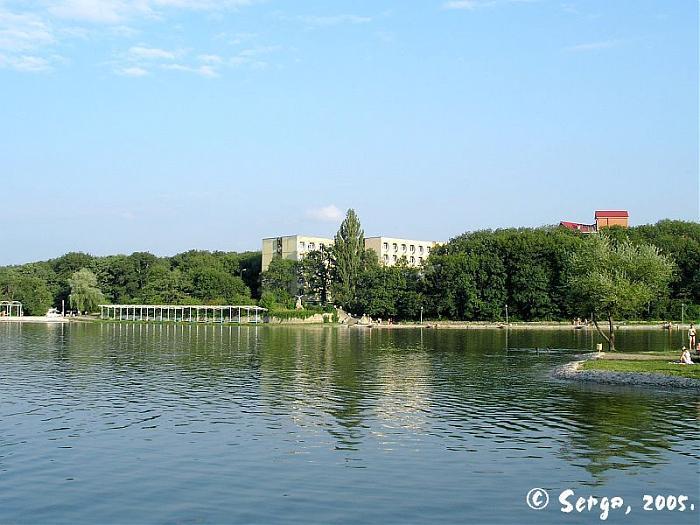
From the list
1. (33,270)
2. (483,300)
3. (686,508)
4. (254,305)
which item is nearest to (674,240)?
(483,300)

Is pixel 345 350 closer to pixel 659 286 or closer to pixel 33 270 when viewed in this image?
pixel 659 286

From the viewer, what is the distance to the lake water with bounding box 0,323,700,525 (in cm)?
1600

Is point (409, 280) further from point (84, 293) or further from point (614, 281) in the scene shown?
point (614, 281)

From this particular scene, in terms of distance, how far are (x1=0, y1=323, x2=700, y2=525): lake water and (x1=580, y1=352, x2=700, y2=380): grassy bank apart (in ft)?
10.0

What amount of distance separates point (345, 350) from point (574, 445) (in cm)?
4483

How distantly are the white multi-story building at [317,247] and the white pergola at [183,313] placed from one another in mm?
27751

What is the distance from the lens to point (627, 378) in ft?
121

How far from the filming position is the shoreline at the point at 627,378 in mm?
34438

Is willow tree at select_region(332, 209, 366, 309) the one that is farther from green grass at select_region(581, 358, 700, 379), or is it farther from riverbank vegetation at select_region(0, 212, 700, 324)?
green grass at select_region(581, 358, 700, 379)

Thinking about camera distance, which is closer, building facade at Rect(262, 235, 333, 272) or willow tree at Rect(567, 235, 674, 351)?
willow tree at Rect(567, 235, 674, 351)

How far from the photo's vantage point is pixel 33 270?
19100cm

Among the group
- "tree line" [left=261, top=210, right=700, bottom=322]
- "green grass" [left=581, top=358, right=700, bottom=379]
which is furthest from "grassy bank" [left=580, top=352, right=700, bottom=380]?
"tree line" [left=261, top=210, right=700, bottom=322]

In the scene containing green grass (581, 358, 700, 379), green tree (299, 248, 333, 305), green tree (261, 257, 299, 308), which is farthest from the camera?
green tree (261, 257, 299, 308)

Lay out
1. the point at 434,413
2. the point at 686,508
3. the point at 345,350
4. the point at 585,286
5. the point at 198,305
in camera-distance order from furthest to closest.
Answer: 1. the point at 198,305
2. the point at 345,350
3. the point at 585,286
4. the point at 434,413
5. the point at 686,508
